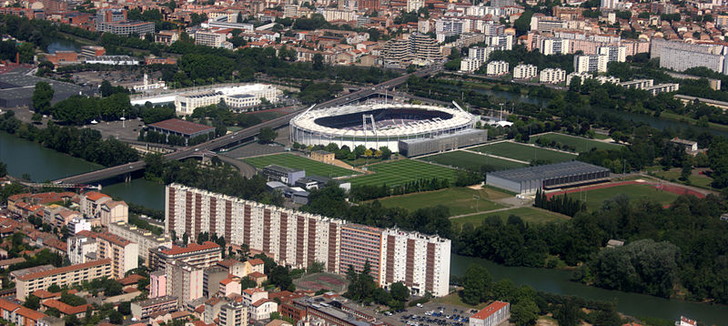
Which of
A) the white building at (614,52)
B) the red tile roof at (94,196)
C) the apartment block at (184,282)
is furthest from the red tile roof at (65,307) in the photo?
the white building at (614,52)

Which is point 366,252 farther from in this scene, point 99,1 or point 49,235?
point 99,1

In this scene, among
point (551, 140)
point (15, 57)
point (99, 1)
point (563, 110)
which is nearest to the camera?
point (551, 140)

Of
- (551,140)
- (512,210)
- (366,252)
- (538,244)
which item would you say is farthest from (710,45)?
(366,252)

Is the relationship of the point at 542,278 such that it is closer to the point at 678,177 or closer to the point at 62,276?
the point at 62,276

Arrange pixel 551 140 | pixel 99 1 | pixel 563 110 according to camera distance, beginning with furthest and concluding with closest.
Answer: pixel 99 1, pixel 563 110, pixel 551 140

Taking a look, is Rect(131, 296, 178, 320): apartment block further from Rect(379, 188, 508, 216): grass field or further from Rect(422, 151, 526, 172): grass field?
Rect(422, 151, 526, 172): grass field

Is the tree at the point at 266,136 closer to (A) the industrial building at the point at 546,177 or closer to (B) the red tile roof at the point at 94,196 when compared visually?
(A) the industrial building at the point at 546,177
